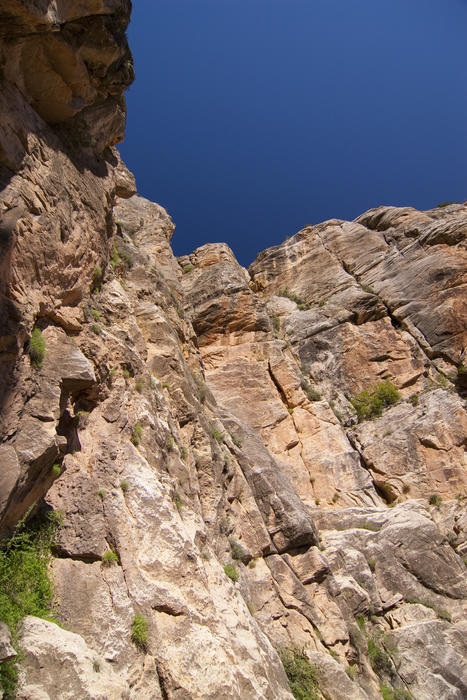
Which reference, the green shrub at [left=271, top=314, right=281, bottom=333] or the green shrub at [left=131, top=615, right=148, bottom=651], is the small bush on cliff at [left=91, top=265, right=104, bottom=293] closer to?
the green shrub at [left=131, top=615, right=148, bottom=651]

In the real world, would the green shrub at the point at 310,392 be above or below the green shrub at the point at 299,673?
above

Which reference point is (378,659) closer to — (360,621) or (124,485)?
(360,621)

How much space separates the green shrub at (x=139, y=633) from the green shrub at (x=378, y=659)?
353 inches

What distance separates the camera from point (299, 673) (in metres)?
11.9

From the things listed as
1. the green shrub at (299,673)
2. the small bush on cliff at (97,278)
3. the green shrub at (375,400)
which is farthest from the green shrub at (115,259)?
the green shrub at (375,400)

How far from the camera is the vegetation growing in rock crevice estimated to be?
6864mm

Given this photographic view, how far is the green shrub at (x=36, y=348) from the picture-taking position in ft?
27.7

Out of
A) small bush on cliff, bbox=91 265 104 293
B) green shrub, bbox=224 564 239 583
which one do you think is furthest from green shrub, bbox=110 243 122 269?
green shrub, bbox=224 564 239 583

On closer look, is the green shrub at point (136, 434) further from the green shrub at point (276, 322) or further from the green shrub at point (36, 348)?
the green shrub at point (276, 322)

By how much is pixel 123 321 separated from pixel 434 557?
42.7 feet

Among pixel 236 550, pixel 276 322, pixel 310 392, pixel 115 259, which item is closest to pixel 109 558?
pixel 236 550

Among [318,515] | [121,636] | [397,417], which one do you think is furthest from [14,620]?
[397,417]

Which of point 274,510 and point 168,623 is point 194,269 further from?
point 168,623

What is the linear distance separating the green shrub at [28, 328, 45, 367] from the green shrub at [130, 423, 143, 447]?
3055 millimetres
